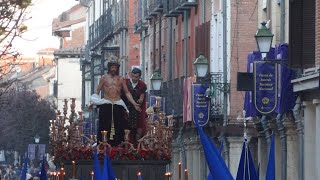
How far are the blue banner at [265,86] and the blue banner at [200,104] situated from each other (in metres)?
8.86

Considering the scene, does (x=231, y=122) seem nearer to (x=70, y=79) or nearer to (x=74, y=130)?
(x=74, y=130)

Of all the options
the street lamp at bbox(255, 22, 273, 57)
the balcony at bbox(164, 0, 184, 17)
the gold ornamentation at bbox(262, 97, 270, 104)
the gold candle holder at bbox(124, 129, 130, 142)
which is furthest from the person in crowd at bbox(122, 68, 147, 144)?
the balcony at bbox(164, 0, 184, 17)

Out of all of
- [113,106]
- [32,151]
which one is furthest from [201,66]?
[32,151]

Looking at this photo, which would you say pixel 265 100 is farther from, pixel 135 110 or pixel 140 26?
pixel 140 26

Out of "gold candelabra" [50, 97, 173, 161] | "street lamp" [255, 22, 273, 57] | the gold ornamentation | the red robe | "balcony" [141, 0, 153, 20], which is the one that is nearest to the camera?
"gold candelabra" [50, 97, 173, 161]

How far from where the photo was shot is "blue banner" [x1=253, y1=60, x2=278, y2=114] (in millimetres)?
34750

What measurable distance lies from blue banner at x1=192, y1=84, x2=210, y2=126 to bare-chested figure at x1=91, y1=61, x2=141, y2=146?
1425 centimetres

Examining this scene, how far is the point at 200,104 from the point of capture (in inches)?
1756

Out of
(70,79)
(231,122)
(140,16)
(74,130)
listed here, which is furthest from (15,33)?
(70,79)

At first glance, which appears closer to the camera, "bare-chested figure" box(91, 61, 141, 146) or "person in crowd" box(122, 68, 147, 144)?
"bare-chested figure" box(91, 61, 141, 146)

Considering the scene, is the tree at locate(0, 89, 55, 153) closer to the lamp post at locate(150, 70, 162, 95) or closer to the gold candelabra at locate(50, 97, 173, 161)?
the lamp post at locate(150, 70, 162, 95)

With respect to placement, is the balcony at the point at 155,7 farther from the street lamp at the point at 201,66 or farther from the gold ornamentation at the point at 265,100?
the gold ornamentation at the point at 265,100

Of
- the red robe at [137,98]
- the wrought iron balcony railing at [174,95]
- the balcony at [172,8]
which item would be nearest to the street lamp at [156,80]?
the wrought iron balcony railing at [174,95]

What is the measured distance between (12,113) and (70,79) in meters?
17.8
